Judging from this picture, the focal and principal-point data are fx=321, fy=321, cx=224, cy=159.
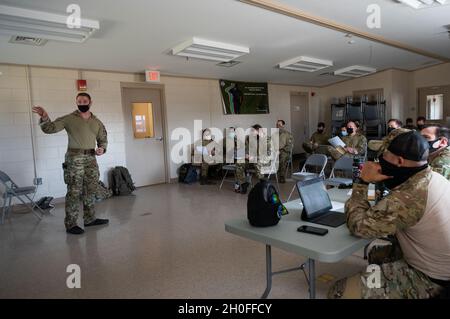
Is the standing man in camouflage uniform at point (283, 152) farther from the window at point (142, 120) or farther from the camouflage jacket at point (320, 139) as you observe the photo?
the window at point (142, 120)

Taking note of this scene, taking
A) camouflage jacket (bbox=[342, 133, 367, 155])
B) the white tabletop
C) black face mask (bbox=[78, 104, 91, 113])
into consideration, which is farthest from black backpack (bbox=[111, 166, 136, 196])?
the white tabletop

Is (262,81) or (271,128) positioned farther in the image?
(271,128)

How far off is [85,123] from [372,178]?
3.42 meters

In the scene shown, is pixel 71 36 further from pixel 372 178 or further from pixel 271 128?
pixel 271 128

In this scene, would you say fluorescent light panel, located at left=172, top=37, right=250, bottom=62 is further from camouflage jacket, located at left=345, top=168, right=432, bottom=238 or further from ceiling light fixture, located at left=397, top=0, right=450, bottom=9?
camouflage jacket, located at left=345, top=168, right=432, bottom=238

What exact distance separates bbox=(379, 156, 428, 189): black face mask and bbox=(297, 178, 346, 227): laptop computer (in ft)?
1.17

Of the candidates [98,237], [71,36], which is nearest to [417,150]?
[98,237]

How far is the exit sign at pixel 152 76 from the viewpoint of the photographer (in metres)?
6.12

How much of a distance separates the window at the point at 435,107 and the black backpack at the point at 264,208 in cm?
841

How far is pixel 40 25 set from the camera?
3.44 meters

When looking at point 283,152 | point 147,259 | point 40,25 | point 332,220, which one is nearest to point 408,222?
point 332,220

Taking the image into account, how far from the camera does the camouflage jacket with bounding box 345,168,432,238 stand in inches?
57.1

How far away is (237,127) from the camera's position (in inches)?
317

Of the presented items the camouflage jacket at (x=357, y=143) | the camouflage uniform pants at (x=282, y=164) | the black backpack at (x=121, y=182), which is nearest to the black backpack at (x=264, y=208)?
the camouflage jacket at (x=357, y=143)
